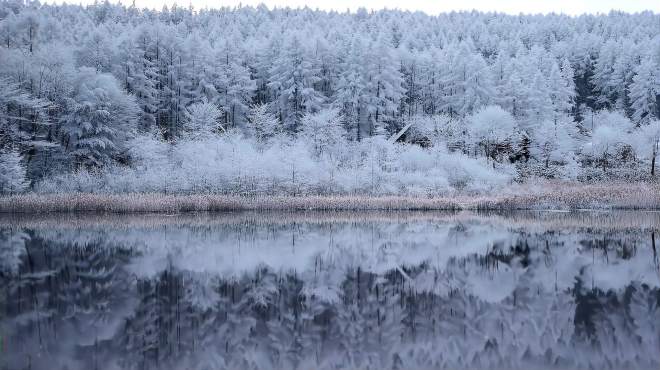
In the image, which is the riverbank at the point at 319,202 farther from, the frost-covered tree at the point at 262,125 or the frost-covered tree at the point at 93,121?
the frost-covered tree at the point at 262,125

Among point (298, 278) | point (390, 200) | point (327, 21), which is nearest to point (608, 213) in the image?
point (390, 200)

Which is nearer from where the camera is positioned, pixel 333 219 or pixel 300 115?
pixel 333 219

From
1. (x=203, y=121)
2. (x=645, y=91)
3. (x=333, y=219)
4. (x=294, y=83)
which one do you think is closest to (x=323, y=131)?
(x=294, y=83)

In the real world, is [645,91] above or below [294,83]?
below

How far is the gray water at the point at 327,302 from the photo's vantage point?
25.2 ft

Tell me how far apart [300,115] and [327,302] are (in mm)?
47498

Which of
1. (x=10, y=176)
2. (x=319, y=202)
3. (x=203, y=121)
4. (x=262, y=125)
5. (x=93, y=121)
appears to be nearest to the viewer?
(x=10, y=176)

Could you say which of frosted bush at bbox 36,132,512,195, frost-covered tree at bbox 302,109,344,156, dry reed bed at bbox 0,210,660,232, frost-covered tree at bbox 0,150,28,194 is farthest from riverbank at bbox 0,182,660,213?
frost-covered tree at bbox 302,109,344,156

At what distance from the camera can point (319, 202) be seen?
115 feet

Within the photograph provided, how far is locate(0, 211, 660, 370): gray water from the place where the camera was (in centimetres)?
767

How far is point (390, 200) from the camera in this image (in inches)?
1366

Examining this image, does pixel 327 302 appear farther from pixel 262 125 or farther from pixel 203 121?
pixel 262 125

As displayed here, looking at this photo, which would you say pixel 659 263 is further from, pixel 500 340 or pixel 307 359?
pixel 307 359

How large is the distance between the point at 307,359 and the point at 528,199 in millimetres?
Result: 31470
